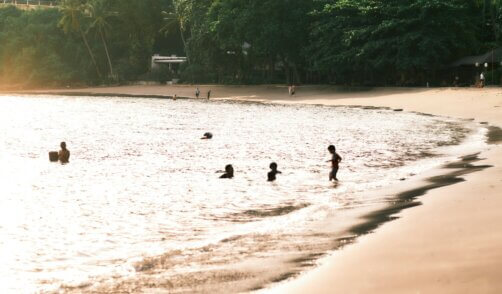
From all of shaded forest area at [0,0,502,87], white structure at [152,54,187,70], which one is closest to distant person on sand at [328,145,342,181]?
shaded forest area at [0,0,502,87]

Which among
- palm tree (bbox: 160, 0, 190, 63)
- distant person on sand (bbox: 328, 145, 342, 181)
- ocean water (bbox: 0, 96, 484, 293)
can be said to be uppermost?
palm tree (bbox: 160, 0, 190, 63)

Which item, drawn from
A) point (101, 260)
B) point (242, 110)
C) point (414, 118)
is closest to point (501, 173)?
point (101, 260)

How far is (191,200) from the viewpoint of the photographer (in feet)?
61.8

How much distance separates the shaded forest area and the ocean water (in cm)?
2283

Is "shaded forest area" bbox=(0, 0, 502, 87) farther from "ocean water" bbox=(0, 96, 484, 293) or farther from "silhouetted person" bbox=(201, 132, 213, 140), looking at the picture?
"silhouetted person" bbox=(201, 132, 213, 140)

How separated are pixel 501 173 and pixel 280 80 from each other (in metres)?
68.2

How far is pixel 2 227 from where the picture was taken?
1538 centimetres

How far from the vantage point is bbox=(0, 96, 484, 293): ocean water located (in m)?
11.2

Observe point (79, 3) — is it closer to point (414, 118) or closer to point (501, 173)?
point (414, 118)

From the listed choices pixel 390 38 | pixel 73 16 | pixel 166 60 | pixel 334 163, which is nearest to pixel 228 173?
pixel 334 163

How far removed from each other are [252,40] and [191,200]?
61488 millimetres

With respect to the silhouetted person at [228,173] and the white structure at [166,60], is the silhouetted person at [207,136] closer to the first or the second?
the silhouetted person at [228,173]

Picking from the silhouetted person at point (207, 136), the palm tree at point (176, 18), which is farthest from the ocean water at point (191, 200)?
the palm tree at point (176, 18)

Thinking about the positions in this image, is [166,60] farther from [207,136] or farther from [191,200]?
[191,200]
